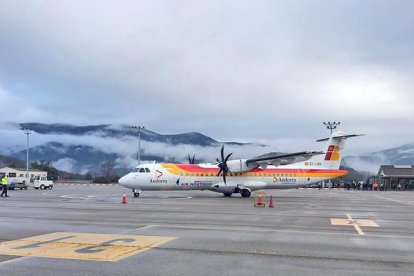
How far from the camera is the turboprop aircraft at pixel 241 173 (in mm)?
35625

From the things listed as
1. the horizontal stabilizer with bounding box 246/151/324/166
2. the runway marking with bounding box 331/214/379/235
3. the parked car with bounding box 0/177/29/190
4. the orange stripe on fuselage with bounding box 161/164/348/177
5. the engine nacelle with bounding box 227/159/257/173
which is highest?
the horizontal stabilizer with bounding box 246/151/324/166

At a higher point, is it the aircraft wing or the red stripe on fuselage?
the aircraft wing

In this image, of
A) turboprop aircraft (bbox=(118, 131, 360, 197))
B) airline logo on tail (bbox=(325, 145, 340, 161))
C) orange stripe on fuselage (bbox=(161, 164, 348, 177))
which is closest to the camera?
turboprop aircraft (bbox=(118, 131, 360, 197))

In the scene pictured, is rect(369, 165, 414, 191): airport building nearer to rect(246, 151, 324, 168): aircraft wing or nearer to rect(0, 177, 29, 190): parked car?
rect(246, 151, 324, 168): aircraft wing

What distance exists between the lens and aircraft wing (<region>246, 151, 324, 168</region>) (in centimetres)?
3600

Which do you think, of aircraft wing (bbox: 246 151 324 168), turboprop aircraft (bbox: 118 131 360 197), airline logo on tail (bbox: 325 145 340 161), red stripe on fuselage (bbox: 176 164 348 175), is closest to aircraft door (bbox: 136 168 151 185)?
turboprop aircraft (bbox: 118 131 360 197)

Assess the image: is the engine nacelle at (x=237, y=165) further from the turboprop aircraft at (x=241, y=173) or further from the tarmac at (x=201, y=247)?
the tarmac at (x=201, y=247)

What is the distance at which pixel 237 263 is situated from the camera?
873 cm

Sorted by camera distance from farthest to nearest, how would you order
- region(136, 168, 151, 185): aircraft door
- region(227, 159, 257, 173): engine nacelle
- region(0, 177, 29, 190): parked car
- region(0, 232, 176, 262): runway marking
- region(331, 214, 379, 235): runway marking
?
Result: region(0, 177, 29, 190): parked car
region(227, 159, 257, 173): engine nacelle
region(136, 168, 151, 185): aircraft door
region(331, 214, 379, 235): runway marking
region(0, 232, 176, 262): runway marking

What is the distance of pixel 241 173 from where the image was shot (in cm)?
3834

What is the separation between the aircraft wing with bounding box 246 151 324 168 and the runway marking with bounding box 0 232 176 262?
25.0 meters

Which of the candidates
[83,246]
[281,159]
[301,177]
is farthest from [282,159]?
[83,246]

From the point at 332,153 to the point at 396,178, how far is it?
54494 millimetres

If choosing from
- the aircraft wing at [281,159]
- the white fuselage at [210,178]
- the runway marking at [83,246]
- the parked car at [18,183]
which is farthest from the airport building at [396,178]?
the runway marking at [83,246]
